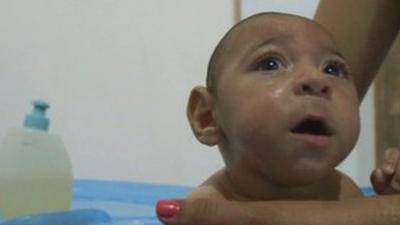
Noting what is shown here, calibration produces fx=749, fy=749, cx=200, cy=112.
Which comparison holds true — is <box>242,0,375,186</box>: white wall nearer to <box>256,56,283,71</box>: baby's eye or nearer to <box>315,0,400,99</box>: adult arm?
<box>315,0,400,99</box>: adult arm

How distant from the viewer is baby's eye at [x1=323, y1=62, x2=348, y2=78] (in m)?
0.60

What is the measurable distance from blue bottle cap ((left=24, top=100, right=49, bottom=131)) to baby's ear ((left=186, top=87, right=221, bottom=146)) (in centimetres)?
28

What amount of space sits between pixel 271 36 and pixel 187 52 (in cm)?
78

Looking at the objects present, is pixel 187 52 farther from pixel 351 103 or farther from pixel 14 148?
pixel 351 103

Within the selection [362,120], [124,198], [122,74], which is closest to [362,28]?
[124,198]

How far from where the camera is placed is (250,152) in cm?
58

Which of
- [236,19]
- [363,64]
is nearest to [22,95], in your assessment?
[236,19]

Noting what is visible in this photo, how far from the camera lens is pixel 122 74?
138cm

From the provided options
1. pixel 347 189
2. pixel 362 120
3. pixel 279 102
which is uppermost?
pixel 279 102

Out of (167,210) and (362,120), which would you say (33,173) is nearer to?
(167,210)

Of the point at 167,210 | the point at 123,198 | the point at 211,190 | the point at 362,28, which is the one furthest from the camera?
the point at 123,198

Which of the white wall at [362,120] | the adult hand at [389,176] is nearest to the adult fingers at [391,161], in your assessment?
the adult hand at [389,176]

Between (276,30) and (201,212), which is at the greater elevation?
(276,30)

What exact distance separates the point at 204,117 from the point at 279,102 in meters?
0.11
